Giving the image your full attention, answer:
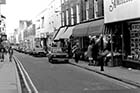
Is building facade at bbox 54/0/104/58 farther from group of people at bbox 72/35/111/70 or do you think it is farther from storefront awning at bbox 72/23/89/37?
group of people at bbox 72/35/111/70

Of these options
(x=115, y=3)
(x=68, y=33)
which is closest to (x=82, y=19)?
(x=68, y=33)

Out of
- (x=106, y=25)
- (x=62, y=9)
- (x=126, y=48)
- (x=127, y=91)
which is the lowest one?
(x=127, y=91)

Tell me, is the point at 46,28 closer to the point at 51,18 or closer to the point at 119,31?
the point at 51,18

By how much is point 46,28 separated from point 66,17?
895 inches

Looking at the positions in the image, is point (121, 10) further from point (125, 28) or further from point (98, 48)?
point (98, 48)

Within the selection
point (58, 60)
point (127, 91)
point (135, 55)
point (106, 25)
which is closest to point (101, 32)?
point (106, 25)

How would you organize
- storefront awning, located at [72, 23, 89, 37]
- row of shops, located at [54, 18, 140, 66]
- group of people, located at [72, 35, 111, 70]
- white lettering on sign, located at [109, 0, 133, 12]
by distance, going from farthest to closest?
storefront awning, located at [72, 23, 89, 37] < group of people, located at [72, 35, 111, 70] < white lettering on sign, located at [109, 0, 133, 12] < row of shops, located at [54, 18, 140, 66]

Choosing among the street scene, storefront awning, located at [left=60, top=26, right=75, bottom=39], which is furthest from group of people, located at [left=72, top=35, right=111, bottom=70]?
storefront awning, located at [left=60, top=26, right=75, bottom=39]

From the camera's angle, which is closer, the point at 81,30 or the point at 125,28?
the point at 125,28

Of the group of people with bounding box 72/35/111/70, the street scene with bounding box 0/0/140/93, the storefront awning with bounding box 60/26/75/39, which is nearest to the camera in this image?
the street scene with bounding box 0/0/140/93

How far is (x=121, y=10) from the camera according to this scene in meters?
23.2

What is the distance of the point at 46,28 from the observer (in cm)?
7038

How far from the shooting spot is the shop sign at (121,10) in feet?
67.8

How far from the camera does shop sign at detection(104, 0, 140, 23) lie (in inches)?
814
